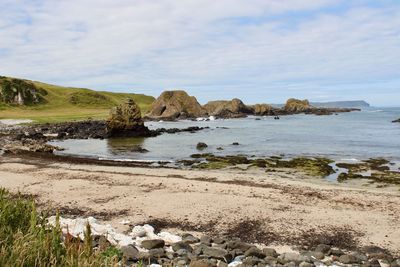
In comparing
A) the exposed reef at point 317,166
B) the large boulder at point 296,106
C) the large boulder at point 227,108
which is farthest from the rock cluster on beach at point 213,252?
the large boulder at point 296,106

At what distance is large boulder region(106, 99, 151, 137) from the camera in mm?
56188

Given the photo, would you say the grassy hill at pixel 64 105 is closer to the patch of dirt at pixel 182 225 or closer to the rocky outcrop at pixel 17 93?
the rocky outcrop at pixel 17 93

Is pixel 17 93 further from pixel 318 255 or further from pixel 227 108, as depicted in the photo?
pixel 318 255

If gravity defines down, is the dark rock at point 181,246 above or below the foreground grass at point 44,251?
below

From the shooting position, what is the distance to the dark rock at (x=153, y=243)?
427 inches

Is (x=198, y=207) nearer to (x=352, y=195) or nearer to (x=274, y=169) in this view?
(x=352, y=195)

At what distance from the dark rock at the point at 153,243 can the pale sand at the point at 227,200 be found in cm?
261

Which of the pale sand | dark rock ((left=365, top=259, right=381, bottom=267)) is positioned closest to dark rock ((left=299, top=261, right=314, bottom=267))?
dark rock ((left=365, top=259, right=381, bottom=267))

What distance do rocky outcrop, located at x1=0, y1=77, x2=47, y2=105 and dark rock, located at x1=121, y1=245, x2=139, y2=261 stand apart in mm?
114382

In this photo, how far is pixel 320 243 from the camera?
1215cm

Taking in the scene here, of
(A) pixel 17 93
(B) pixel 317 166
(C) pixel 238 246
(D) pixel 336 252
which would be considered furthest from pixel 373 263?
(A) pixel 17 93

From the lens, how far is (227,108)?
5167 inches

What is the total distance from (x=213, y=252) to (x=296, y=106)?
508 ft

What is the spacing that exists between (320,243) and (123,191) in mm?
9659
